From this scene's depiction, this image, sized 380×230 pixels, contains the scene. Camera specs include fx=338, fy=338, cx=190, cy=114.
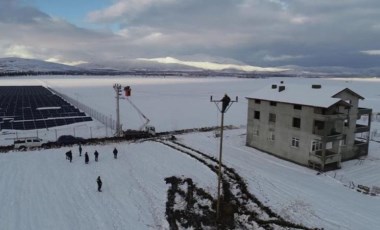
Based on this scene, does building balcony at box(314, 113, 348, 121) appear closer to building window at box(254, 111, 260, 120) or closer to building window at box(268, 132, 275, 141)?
building window at box(268, 132, 275, 141)

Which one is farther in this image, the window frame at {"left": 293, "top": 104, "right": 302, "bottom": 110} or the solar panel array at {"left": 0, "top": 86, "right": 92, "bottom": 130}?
the solar panel array at {"left": 0, "top": 86, "right": 92, "bottom": 130}

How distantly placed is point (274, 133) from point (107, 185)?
59.1 feet

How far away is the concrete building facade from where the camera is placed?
30438mm

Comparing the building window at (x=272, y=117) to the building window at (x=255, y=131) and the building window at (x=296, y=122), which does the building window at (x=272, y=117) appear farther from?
the building window at (x=296, y=122)

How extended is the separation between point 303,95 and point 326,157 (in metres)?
6.43

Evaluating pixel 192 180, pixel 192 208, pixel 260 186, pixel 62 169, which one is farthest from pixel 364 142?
pixel 62 169

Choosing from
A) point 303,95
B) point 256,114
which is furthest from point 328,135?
point 256,114

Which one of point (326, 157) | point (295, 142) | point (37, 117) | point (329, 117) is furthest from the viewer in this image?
point (37, 117)

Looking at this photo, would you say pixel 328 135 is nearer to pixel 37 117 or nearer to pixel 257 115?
pixel 257 115

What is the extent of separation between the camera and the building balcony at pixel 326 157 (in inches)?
1187

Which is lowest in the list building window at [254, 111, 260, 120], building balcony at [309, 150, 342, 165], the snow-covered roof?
building balcony at [309, 150, 342, 165]

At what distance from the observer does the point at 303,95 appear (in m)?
32.9

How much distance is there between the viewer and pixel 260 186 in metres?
25.7

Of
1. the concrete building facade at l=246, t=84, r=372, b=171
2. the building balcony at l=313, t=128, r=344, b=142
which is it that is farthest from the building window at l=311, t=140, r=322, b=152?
the building balcony at l=313, t=128, r=344, b=142
